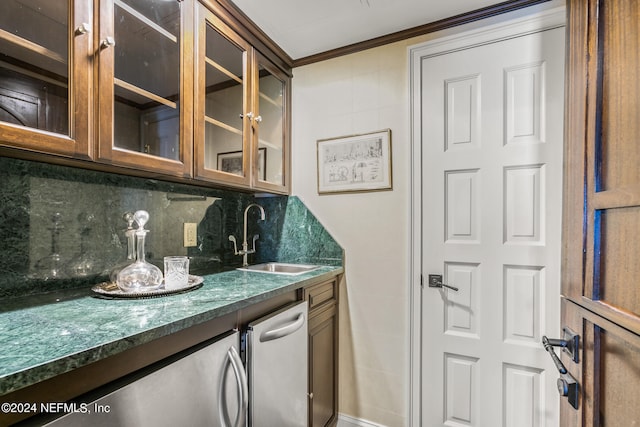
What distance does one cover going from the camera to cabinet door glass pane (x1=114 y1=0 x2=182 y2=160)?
106 cm

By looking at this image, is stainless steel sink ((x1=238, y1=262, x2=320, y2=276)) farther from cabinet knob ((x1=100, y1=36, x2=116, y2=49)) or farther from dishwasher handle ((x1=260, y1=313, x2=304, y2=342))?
cabinet knob ((x1=100, y1=36, x2=116, y2=49))

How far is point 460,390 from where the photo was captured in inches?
61.9

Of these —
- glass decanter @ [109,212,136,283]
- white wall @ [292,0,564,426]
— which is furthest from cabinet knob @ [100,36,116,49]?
white wall @ [292,0,564,426]

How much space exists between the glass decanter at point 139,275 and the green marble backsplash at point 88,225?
209 mm

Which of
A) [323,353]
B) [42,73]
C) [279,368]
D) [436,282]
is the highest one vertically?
[42,73]

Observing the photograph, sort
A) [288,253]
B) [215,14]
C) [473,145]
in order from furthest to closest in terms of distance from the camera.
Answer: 1. [288,253]
2. [473,145]
3. [215,14]

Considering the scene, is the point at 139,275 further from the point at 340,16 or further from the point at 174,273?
the point at 340,16

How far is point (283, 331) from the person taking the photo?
1239 millimetres

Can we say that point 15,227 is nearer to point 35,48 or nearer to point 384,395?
point 35,48

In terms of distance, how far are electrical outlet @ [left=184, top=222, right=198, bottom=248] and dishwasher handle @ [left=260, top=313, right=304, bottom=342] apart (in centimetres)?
74

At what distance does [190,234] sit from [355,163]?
104 cm

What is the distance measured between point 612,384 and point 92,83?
157 cm

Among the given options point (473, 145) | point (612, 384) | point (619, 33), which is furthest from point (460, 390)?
point (619, 33)

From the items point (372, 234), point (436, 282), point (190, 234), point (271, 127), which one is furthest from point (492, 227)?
point (190, 234)
